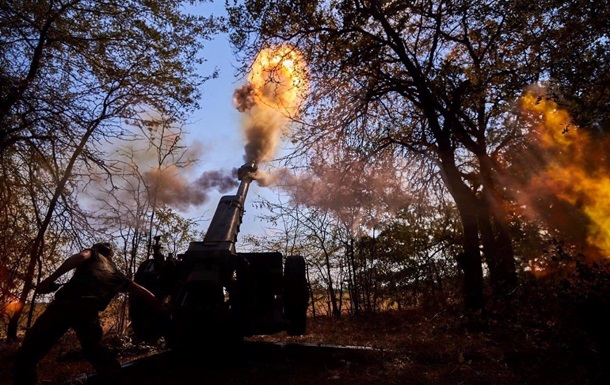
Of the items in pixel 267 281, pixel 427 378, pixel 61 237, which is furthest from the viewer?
pixel 61 237

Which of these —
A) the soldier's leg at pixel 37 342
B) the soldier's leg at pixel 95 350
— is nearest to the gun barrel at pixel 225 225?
the soldier's leg at pixel 95 350

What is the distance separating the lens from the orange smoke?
17.4 m

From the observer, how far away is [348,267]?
2016 centimetres

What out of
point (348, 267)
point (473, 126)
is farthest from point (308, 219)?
point (473, 126)

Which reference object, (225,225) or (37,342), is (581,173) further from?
(37,342)

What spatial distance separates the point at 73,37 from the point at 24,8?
1.03m

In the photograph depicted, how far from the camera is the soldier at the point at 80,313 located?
5016 millimetres

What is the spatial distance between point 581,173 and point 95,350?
799 inches

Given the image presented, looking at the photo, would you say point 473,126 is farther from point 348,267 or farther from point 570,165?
point 348,267

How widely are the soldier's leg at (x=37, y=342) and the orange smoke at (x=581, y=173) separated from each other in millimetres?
16761

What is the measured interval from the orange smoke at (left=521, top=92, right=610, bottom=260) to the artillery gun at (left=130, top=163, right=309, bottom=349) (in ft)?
45.9

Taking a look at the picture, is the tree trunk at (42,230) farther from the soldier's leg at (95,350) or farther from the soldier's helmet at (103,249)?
the soldier's leg at (95,350)

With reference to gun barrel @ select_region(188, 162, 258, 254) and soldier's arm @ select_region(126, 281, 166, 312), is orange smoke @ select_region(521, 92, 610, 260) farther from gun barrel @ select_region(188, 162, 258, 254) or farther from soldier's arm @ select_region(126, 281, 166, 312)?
soldier's arm @ select_region(126, 281, 166, 312)

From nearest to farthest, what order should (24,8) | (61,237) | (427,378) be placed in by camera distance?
(427,378), (24,8), (61,237)
